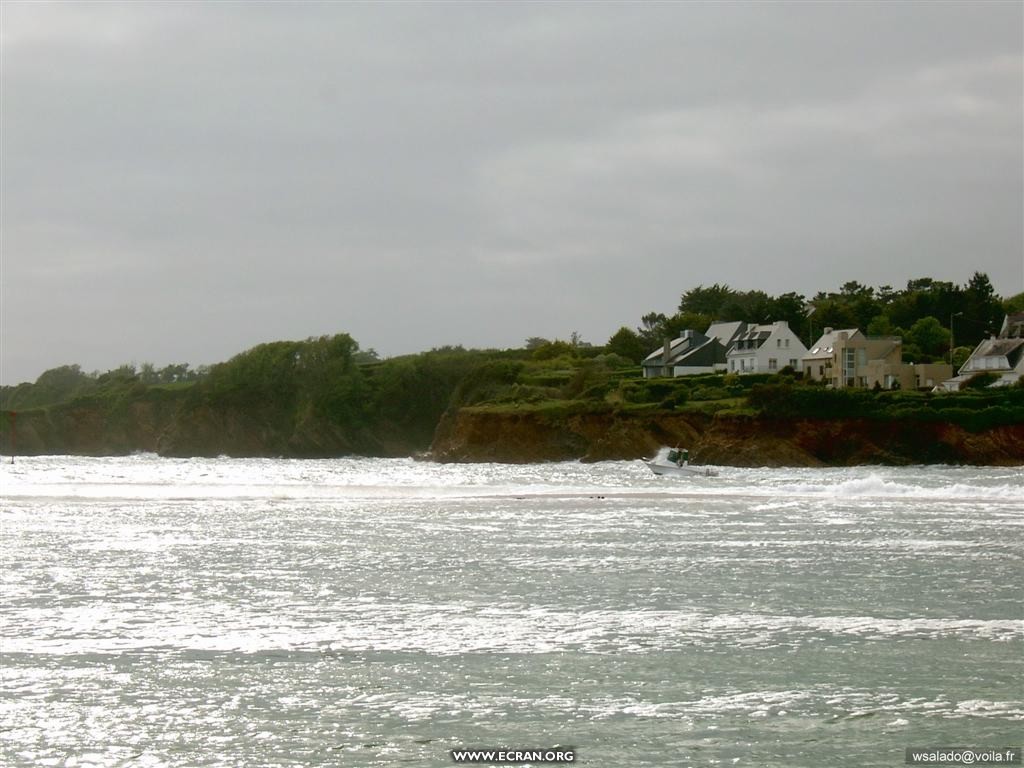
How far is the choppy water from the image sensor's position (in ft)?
37.5

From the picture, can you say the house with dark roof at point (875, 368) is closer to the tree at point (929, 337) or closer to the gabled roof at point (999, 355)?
the gabled roof at point (999, 355)

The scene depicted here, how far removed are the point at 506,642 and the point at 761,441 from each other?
68.1 meters

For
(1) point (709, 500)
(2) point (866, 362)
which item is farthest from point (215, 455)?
(1) point (709, 500)

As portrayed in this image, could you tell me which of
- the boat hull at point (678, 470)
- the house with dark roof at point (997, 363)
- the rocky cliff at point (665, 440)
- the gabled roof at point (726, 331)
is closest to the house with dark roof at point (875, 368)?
the house with dark roof at point (997, 363)

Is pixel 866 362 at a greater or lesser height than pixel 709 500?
greater

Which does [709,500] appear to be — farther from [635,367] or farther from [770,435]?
[635,367]

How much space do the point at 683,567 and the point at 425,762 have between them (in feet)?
44.5

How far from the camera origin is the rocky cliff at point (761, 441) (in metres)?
78.7

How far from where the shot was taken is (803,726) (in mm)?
11797

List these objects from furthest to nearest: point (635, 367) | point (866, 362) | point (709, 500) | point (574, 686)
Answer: point (635, 367) < point (866, 362) < point (709, 500) < point (574, 686)

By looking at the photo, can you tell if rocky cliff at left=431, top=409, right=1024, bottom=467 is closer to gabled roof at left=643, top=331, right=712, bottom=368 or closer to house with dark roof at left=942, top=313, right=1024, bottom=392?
house with dark roof at left=942, top=313, right=1024, bottom=392

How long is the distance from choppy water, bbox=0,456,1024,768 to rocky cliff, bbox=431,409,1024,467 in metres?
47.6

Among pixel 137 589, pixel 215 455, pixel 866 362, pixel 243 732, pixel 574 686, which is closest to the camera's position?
pixel 243 732

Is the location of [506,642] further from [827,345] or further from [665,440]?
[827,345]
